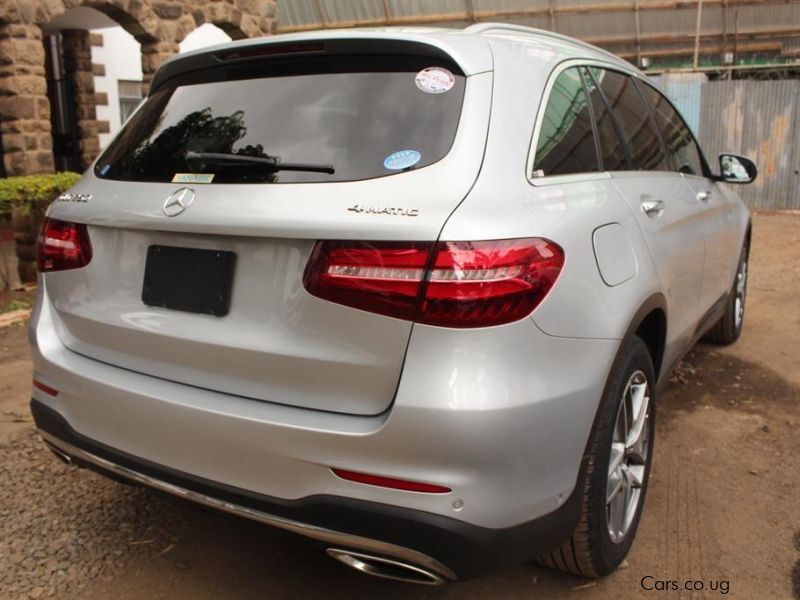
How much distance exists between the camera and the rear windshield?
208 cm

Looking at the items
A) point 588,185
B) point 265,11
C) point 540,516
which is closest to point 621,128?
point 588,185

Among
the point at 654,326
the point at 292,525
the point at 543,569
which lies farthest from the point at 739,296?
the point at 292,525

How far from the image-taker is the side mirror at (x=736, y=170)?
4504 millimetres

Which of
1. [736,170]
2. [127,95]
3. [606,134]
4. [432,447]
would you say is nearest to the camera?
[432,447]

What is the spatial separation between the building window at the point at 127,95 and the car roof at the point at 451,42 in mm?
10125

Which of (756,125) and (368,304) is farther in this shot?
(756,125)

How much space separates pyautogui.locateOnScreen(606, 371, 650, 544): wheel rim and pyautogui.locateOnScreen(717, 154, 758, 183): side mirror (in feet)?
7.20

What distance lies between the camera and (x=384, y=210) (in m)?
1.93

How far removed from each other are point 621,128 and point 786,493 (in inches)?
67.5

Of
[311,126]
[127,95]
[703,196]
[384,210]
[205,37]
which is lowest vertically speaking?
[703,196]

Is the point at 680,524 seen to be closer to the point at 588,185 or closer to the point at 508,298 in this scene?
the point at 588,185

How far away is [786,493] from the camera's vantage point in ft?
10.6

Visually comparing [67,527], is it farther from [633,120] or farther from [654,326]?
[633,120]

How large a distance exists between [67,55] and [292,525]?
11099 millimetres
